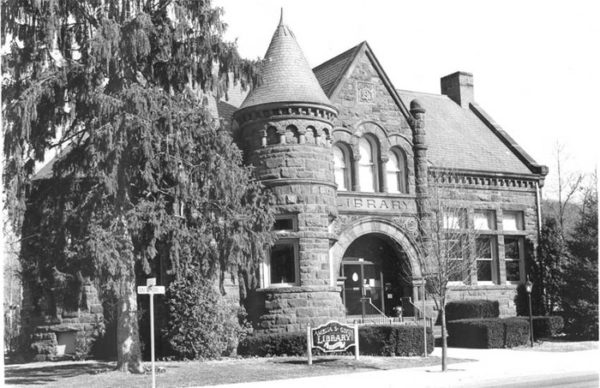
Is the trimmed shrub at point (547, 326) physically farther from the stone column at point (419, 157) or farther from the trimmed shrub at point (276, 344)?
the trimmed shrub at point (276, 344)

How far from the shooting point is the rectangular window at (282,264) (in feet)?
83.7

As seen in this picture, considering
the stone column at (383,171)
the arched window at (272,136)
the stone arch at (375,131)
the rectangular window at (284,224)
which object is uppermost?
the stone arch at (375,131)

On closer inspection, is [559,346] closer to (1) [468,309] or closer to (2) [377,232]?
(1) [468,309]

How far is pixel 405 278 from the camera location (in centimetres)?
2892

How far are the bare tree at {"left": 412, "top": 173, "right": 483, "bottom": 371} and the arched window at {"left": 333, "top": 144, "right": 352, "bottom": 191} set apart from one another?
3.08m

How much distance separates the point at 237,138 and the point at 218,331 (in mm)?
7273

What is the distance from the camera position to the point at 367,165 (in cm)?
2891

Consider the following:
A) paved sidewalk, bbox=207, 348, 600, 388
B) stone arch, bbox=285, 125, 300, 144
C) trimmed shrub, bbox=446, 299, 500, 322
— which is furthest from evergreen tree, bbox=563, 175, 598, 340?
stone arch, bbox=285, 125, 300, 144

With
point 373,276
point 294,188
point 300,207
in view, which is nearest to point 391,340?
point 300,207

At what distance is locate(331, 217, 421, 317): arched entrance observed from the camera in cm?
2869

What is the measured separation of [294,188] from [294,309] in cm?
394

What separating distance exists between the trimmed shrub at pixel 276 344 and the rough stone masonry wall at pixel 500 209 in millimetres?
9239

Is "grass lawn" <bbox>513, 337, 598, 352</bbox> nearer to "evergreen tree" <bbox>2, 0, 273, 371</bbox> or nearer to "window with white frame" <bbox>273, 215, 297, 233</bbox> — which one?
"window with white frame" <bbox>273, 215, 297, 233</bbox>

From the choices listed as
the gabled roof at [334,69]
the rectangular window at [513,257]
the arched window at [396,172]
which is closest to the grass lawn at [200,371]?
the arched window at [396,172]
